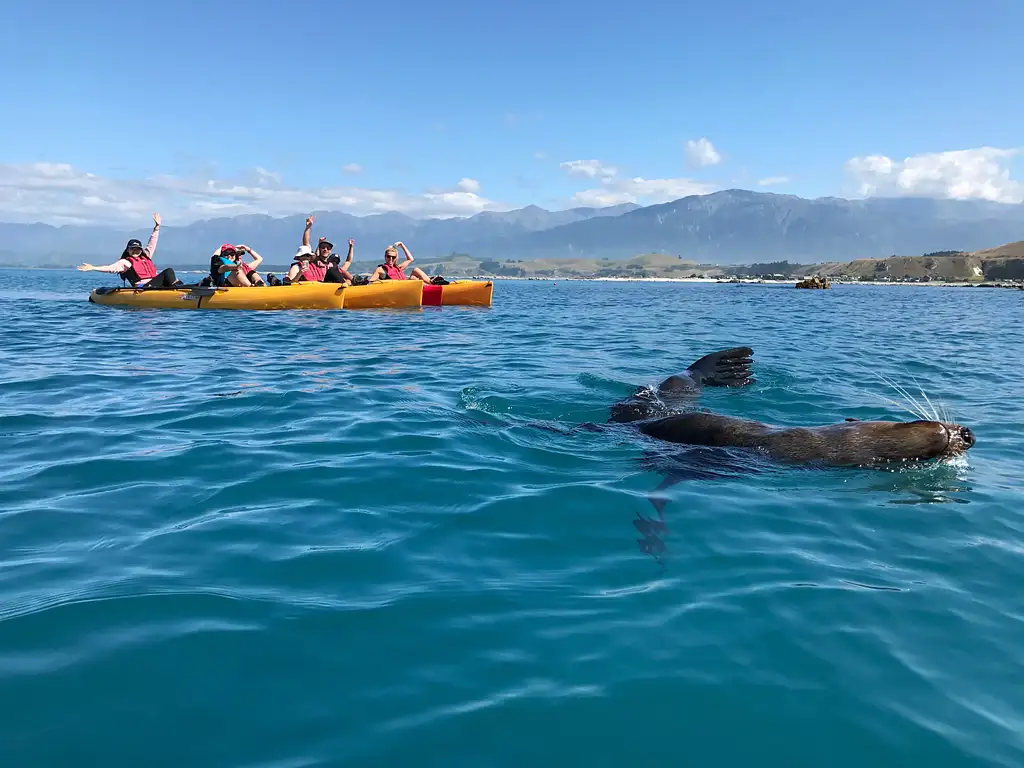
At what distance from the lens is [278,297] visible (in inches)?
736

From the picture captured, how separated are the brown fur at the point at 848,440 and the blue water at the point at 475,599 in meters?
0.22

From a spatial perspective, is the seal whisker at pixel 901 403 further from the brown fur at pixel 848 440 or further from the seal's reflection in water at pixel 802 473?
the seal's reflection in water at pixel 802 473

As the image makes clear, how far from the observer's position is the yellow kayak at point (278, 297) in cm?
1856

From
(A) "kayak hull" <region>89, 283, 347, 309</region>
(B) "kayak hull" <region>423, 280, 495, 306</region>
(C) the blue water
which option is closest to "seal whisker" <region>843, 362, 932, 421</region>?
(C) the blue water

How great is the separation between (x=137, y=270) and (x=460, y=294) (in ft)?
33.7

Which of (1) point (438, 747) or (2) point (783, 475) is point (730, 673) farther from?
(2) point (783, 475)

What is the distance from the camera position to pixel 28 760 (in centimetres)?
209

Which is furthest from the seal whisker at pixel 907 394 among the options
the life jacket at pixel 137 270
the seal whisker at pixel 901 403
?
the life jacket at pixel 137 270

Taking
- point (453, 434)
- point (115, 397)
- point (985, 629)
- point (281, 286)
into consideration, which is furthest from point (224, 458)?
point (281, 286)

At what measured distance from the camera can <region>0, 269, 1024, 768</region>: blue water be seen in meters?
2.28

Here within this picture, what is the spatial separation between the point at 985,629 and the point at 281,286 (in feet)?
60.9

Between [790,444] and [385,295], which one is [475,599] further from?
[385,295]

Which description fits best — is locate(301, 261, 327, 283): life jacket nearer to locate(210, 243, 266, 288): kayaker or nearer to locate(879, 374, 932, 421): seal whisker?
locate(210, 243, 266, 288): kayaker

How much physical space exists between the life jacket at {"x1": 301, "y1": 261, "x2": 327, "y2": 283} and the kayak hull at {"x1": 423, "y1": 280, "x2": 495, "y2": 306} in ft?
11.0
